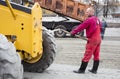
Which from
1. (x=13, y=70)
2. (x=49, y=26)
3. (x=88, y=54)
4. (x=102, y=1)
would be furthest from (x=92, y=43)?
(x=102, y=1)

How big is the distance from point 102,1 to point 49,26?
118 ft

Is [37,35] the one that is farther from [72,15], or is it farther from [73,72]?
[72,15]

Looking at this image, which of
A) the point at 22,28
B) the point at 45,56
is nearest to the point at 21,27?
the point at 22,28

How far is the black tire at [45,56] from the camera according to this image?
9.71 m

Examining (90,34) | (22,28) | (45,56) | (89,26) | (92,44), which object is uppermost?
(22,28)

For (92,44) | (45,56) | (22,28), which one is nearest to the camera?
(22,28)

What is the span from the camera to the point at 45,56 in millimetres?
9742

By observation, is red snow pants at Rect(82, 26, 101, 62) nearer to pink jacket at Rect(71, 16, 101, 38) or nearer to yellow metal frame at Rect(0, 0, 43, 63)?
pink jacket at Rect(71, 16, 101, 38)

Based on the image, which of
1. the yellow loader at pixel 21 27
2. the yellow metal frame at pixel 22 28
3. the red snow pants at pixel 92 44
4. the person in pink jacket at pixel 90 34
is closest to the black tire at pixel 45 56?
the person in pink jacket at pixel 90 34

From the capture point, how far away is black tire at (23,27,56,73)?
971cm

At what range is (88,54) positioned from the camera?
10.2 metres

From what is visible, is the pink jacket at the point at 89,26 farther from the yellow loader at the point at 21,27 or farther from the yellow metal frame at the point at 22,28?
the yellow metal frame at the point at 22,28

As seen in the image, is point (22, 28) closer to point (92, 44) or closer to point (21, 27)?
point (21, 27)

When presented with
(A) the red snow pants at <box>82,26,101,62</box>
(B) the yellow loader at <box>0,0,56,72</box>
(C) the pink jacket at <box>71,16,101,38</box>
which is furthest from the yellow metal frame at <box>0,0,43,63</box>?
(A) the red snow pants at <box>82,26,101,62</box>
